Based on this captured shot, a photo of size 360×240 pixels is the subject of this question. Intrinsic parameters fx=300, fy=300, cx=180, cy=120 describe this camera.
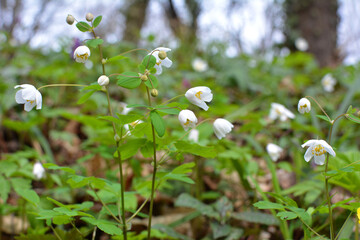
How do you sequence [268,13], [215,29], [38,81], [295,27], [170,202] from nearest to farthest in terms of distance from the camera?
1. [170,202]
2. [38,81]
3. [295,27]
4. [215,29]
5. [268,13]

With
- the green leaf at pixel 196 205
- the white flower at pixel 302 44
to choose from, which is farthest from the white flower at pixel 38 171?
the white flower at pixel 302 44

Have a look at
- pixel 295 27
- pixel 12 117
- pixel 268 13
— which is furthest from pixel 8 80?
pixel 268 13

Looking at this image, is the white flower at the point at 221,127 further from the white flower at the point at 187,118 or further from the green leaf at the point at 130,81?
the green leaf at the point at 130,81

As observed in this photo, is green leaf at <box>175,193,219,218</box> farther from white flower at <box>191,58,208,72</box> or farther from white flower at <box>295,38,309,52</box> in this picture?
white flower at <box>295,38,309,52</box>

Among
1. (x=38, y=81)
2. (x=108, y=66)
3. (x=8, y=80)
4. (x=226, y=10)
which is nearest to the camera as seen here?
(x=8, y=80)

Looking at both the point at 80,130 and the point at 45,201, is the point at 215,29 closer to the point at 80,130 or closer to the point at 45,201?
the point at 80,130

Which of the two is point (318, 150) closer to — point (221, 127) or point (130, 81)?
point (221, 127)

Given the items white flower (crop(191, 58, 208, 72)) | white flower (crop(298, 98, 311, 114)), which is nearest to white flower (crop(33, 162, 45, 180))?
white flower (crop(298, 98, 311, 114))
